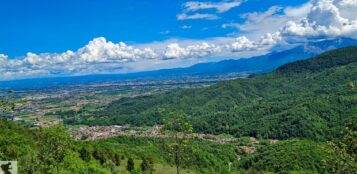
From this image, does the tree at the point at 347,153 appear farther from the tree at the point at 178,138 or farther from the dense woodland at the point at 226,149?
the tree at the point at 178,138

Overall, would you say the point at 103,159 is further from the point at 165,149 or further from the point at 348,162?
the point at 348,162

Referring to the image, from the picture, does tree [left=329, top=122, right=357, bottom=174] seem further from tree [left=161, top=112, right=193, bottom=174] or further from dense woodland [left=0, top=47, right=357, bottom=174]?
tree [left=161, top=112, right=193, bottom=174]

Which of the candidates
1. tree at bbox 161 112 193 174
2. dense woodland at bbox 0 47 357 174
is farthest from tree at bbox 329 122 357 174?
tree at bbox 161 112 193 174

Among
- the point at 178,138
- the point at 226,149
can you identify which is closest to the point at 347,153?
the point at 178,138

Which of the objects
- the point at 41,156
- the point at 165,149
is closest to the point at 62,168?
the point at 41,156

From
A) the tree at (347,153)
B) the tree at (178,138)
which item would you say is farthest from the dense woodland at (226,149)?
the tree at (178,138)

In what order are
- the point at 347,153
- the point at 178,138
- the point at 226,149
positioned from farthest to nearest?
1. the point at 226,149
2. the point at 178,138
3. the point at 347,153

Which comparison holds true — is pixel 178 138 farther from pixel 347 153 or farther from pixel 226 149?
pixel 226 149

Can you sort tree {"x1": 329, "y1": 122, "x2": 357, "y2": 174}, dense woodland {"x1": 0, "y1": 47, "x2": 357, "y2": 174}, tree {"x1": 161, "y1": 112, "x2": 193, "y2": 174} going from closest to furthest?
tree {"x1": 329, "y1": 122, "x2": 357, "y2": 174}
dense woodland {"x1": 0, "y1": 47, "x2": 357, "y2": 174}
tree {"x1": 161, "y1": 112, "x2": 193, "y2": 174}

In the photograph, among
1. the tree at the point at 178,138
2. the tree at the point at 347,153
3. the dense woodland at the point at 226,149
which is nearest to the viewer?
the tree at the point at 347,153
